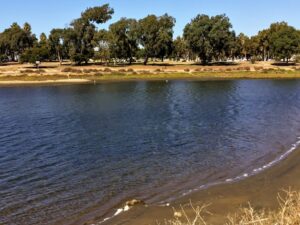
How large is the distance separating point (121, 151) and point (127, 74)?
321 feet

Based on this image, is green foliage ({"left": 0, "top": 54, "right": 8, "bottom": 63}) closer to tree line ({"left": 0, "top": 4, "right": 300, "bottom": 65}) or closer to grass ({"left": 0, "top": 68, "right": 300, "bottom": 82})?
tree line ({"left": 0, "top": 4, "right": 300, "bottom": 65})

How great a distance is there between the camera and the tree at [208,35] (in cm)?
14475

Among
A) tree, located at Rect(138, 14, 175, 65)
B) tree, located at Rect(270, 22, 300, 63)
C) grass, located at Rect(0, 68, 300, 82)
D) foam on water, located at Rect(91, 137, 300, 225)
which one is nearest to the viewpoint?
→ foam on water, located at Rect(91, 137, 300, 225)

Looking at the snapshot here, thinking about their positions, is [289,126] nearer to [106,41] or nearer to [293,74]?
[293,74]

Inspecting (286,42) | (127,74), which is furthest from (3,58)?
(286,42)

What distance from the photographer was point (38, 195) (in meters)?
21.2

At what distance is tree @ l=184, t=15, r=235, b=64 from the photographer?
5699 inches

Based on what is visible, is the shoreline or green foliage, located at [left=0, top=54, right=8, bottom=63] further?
green foliage, located at [left=0, top=54, right=8, bottom=63]

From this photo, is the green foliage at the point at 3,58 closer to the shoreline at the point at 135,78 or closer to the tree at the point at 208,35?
the shoreline at the point at 135,78

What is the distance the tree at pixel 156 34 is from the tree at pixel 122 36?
2478 mm

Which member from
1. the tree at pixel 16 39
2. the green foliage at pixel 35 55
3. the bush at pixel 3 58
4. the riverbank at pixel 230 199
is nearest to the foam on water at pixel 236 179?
the riverbank at pixel 230 199

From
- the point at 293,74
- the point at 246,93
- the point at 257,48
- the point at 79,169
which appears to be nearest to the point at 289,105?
the point at 246,93

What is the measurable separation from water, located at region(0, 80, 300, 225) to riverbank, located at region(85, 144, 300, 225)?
4.06 ft

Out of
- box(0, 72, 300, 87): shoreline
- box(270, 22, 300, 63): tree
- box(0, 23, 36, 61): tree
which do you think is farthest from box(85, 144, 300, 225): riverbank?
box(0, 23, 36, 61): tree
